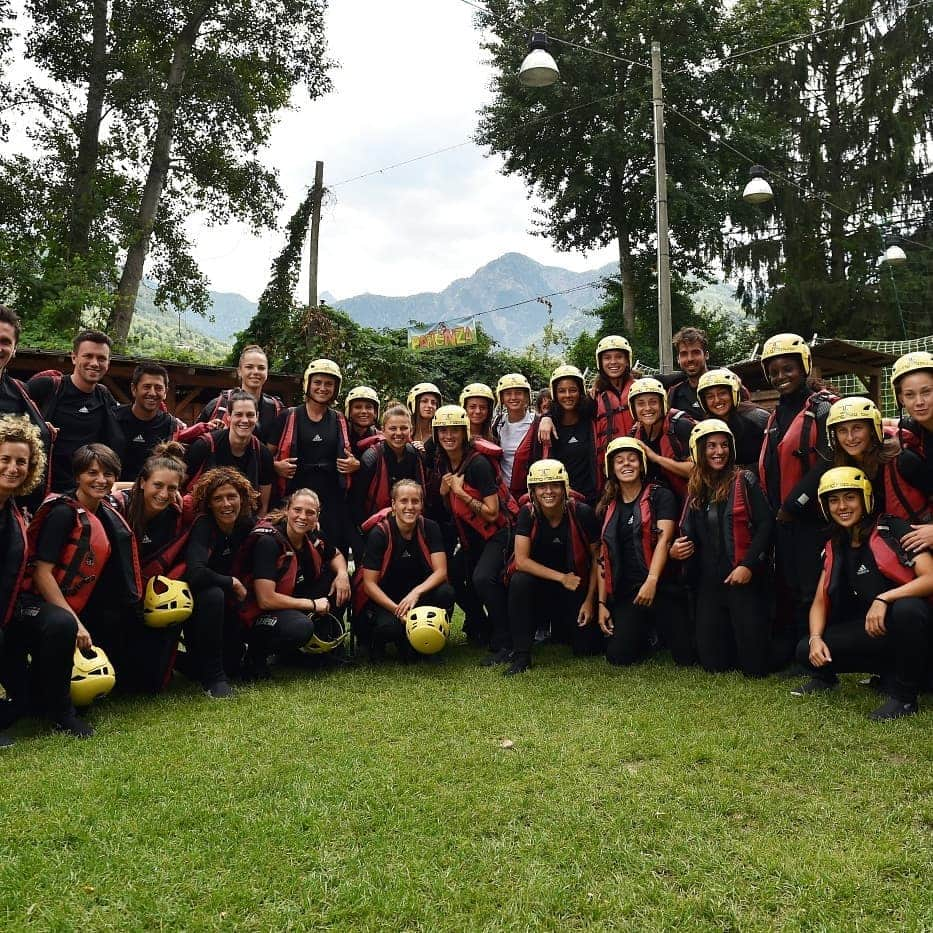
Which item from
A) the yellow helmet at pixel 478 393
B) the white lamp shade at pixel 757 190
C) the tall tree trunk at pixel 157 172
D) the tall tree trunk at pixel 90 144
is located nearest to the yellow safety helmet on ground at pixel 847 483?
the yellow helmet at pixel 478 393

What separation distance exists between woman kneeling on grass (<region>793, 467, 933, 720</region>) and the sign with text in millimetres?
20798

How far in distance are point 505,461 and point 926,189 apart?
1076 inches

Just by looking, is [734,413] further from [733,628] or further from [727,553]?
[733,628]

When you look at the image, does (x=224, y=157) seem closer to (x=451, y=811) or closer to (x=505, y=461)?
(x=505, y=461)

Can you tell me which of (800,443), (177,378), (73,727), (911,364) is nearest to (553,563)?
(800,443)

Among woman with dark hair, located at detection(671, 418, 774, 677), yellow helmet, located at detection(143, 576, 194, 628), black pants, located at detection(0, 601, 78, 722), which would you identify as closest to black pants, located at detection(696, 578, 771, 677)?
woman with dark hair, located at detection(671, 418, 774, 677)

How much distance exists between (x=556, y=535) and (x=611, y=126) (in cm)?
2518

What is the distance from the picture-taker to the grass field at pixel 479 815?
9.95 ft

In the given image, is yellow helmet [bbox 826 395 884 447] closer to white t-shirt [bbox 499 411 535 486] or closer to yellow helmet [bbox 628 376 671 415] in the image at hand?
yellow helmet [bbox 628 376 671 415]

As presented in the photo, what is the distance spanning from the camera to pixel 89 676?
5.21m

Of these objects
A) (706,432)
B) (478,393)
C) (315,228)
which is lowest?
(706,432)

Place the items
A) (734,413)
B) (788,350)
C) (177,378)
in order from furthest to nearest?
(177,378)
(734,413)
(788,350)

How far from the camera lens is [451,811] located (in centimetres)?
A: 384

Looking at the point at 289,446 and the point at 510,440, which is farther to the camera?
the point at 510,440
